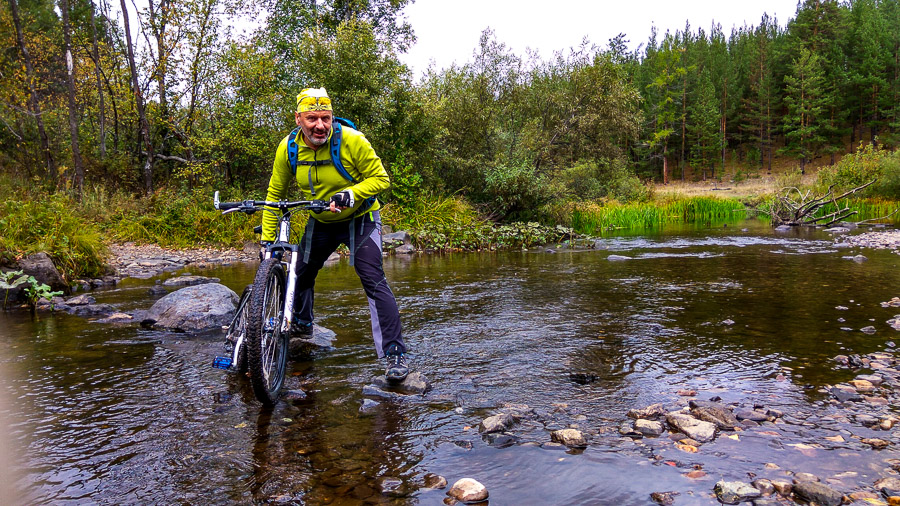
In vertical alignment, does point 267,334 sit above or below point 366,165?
below

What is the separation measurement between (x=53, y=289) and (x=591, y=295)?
9.49 metres

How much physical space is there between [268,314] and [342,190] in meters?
1.14

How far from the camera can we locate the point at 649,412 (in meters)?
3.55

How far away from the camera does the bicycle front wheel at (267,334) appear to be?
365 cm

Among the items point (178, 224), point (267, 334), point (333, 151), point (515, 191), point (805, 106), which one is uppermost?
point (805, 106)

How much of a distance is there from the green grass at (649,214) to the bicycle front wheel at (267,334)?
65.7ft

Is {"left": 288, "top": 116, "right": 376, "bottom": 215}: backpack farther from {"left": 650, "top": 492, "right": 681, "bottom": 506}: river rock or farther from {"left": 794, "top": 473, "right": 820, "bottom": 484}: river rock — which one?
{"left": 794, "top": 473, "right": 820, "bottom": 484}: river rock

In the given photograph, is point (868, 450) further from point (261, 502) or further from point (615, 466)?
point (261, 502)

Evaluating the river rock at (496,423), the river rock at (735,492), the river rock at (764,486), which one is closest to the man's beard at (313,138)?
the river rock at (496,423)

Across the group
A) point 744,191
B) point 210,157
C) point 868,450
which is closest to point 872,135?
point 744,191

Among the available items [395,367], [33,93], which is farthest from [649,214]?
[33,93]

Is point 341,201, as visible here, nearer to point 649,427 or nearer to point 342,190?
point 342,190

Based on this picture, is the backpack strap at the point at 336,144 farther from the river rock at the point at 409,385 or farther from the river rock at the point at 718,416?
the river rock at the point at 718,416

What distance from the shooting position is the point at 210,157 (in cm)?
2120
